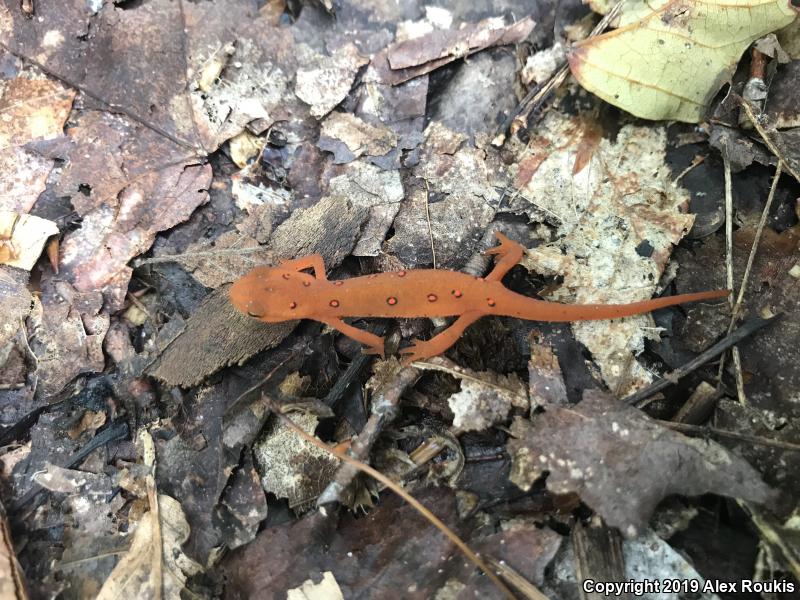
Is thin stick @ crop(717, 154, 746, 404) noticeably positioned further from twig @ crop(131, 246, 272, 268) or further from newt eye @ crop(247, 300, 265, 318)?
twig @ crop(131, 246, 272, 268)

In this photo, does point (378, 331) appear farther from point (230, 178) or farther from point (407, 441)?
point (230, 178)

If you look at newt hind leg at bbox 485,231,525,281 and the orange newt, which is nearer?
the orange newt

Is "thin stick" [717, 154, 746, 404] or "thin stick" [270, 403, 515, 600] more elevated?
"thin stick" [717, 154, 746, 404]

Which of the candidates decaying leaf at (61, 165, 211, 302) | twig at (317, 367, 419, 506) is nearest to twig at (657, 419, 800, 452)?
twig at (317, 367, 419, 506)

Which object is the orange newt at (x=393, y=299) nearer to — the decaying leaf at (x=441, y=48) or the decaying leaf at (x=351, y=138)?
the decaying leaf at (x=351, y=138)

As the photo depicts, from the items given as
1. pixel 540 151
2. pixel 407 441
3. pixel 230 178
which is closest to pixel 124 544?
pixel 407 441
